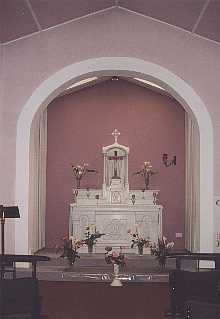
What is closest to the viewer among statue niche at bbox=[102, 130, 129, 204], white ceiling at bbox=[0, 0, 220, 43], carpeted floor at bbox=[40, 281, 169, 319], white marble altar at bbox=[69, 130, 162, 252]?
carpeted floor at bbox=[40, 281, 169, 319]

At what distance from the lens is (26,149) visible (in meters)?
9.76

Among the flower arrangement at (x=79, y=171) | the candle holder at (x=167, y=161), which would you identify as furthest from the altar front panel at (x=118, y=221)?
the candle holder at (x=167, y=161)

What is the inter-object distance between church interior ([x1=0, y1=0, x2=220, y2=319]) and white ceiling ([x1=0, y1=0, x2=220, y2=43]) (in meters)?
0.03

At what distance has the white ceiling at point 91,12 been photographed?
28.8ft

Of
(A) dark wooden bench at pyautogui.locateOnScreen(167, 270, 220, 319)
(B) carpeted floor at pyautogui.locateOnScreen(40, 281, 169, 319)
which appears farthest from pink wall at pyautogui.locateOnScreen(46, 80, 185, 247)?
(A) dark wooden bench at pyautogui.locateOnScreen(167, 270, 220, 319)

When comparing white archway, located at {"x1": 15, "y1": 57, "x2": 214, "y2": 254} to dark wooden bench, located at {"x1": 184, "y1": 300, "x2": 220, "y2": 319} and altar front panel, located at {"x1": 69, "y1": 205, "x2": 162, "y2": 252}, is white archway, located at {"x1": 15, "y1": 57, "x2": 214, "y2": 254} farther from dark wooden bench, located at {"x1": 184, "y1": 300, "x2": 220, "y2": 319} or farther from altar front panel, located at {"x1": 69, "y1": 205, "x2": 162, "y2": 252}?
dark wooden bench, located at {"x1": 184, "y1": 300, "x2": 220, "y2": 319}

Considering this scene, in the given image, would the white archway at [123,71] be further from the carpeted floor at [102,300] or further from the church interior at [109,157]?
the carpeted floor at [102,300]

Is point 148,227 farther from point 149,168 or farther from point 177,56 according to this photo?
point 177,56

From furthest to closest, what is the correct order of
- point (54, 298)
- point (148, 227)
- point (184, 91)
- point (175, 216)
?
point (175, 216)
point (148, 227)
point (184, 91)
point (54, 298)

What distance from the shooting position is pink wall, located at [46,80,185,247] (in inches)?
556

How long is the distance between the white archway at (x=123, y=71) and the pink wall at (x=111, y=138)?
4423 millimetres

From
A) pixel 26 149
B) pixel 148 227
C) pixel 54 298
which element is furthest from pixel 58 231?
pixel 54 298

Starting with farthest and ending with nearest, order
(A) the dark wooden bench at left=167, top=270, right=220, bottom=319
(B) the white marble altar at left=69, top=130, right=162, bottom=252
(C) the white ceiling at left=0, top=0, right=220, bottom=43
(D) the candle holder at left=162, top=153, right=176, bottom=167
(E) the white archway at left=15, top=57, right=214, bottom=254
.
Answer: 1. (D) the candle holder at left=162, top=153, right=176, bottom=167
2. (B) the white marble altar at left=69, top=130, right=162, bottom=252
3. (E) the white archway at left=15, top=57, right=214, bottom=254
4. (C) the white ceiling at left=0, top=0, right=220, bottom=43
5. (A) the dark wooden bench at left=167, top=270, right=220, bottom=319

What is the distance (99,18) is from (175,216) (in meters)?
5.87
